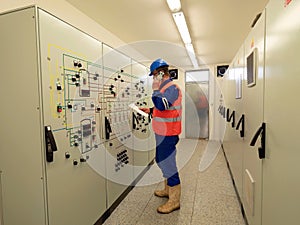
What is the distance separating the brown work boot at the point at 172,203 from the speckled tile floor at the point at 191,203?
5 cm

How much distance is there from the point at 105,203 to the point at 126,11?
2361mm

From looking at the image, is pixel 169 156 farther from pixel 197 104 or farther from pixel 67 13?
pixel 197 104

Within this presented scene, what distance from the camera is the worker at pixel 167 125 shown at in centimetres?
212

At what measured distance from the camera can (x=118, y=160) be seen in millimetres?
2215

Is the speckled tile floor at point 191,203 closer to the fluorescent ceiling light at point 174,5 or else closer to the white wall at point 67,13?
the white wall at point 67,13

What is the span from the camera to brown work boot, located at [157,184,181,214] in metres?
2.10

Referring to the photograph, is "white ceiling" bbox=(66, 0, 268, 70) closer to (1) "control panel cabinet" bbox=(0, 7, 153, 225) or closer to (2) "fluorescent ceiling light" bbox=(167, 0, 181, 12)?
(2) "fluorescent ceiling light" bbox=(167, 0, 181, 12)

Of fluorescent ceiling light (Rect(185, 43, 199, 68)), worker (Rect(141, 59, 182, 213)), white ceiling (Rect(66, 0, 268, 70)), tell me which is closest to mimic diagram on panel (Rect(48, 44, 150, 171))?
worker (Rect(141, 59, 182, 213))

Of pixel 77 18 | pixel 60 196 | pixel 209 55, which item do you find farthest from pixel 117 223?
pixel 209 55

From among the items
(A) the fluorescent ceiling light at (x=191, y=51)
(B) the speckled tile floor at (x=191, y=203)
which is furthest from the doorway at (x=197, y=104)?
(B) the speckled tile floor at (x=191, y=203)

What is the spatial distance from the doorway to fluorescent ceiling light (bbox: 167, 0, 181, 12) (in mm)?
3818

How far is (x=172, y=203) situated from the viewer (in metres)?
2.14

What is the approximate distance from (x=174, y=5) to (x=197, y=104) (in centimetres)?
415

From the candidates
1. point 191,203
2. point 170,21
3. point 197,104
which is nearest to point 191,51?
point 170,21
